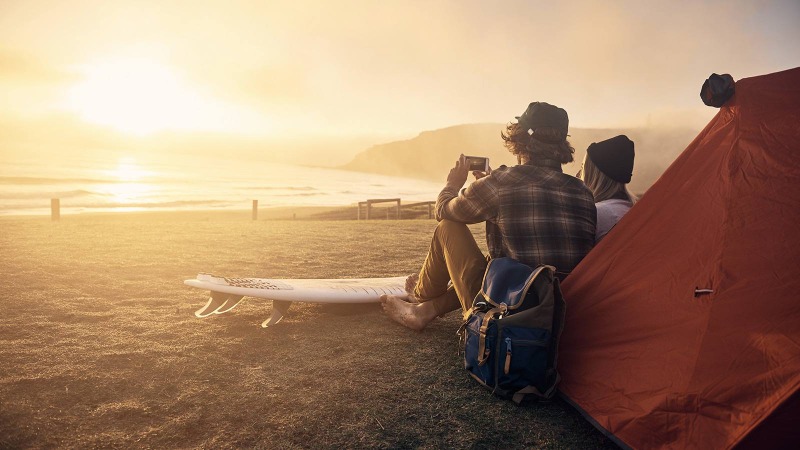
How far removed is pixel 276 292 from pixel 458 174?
5.70ft

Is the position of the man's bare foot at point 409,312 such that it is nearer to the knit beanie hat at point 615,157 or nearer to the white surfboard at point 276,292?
the white surfboard at point 276,292

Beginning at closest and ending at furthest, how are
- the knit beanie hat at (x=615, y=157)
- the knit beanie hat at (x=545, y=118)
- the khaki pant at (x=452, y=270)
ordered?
the knit beanie hat at (x=545, y=118), the knit beanie hat at (x=615, y=157), the khaki pant at (x=452, y=270)

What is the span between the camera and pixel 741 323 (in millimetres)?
2119

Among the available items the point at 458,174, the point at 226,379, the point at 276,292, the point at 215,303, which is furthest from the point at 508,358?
the point at 215,303

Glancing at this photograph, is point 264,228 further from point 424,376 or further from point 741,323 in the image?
point 741,323

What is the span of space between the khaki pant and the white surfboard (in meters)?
0.67

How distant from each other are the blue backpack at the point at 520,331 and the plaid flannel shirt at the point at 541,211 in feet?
0.89

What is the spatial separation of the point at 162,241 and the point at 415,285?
22.1 feet

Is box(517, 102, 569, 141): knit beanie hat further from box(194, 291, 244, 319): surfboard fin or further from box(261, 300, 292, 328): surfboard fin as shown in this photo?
box(194, 291, 244, 319): surfboard fin

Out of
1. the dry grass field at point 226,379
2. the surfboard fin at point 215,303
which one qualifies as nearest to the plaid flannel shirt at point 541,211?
the dry grass field at point 226,379

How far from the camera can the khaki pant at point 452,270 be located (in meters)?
3.32

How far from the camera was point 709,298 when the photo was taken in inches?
87.4

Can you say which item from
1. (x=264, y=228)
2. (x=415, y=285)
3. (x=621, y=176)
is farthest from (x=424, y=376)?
(x=264, y=228)

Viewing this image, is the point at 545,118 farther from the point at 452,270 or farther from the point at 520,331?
the point at 520,331
